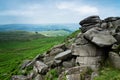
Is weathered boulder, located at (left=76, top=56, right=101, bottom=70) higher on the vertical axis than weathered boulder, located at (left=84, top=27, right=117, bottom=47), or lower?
lower

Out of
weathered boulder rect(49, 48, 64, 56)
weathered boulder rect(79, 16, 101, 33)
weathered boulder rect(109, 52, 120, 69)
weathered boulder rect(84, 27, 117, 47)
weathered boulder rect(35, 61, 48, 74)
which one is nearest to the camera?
weathered boulder rect(109, 52, 120, 69)

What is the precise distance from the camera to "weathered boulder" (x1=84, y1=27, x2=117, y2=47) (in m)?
36.7

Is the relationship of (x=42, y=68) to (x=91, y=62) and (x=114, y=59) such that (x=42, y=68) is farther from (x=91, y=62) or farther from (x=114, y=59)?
(x=114, y=59)

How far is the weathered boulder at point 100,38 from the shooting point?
3666 centimetres

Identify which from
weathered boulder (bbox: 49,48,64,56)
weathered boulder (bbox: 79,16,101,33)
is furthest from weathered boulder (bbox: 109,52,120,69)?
weathered boulder (bbox: 49,48,64,56)

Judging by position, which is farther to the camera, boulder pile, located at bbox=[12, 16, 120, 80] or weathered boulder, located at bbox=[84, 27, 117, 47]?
weathered boulder, located at bbox=[84, 27, 117, 47]

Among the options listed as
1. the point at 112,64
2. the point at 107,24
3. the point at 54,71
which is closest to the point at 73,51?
the point at 54,71

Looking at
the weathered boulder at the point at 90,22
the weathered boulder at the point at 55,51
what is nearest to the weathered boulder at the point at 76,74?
the weathered boulder at the point at 55,51

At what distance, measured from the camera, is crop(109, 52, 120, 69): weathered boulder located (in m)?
35.1

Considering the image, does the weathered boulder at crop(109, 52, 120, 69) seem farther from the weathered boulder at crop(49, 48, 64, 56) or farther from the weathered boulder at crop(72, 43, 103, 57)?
the weathered boulder at crop(49, 48, 64, 56)

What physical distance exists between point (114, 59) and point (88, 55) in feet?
16.4

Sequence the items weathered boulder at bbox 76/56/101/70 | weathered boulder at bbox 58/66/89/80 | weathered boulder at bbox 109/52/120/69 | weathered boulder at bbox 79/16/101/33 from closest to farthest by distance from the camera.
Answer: weathered boulder at bbox 58/66/89/80 → weathered boulder at bbox 109/52/120/69 → weathered boulder at bbox 76/56/101/70 → weathered boulder at bbox 79/16/101/33

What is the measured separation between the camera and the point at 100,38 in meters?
38.1

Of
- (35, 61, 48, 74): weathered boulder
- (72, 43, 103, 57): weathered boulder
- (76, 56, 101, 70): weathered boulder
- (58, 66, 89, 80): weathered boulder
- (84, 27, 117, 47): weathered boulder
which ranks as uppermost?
(84, 27, 117, 47): weathered boulder
